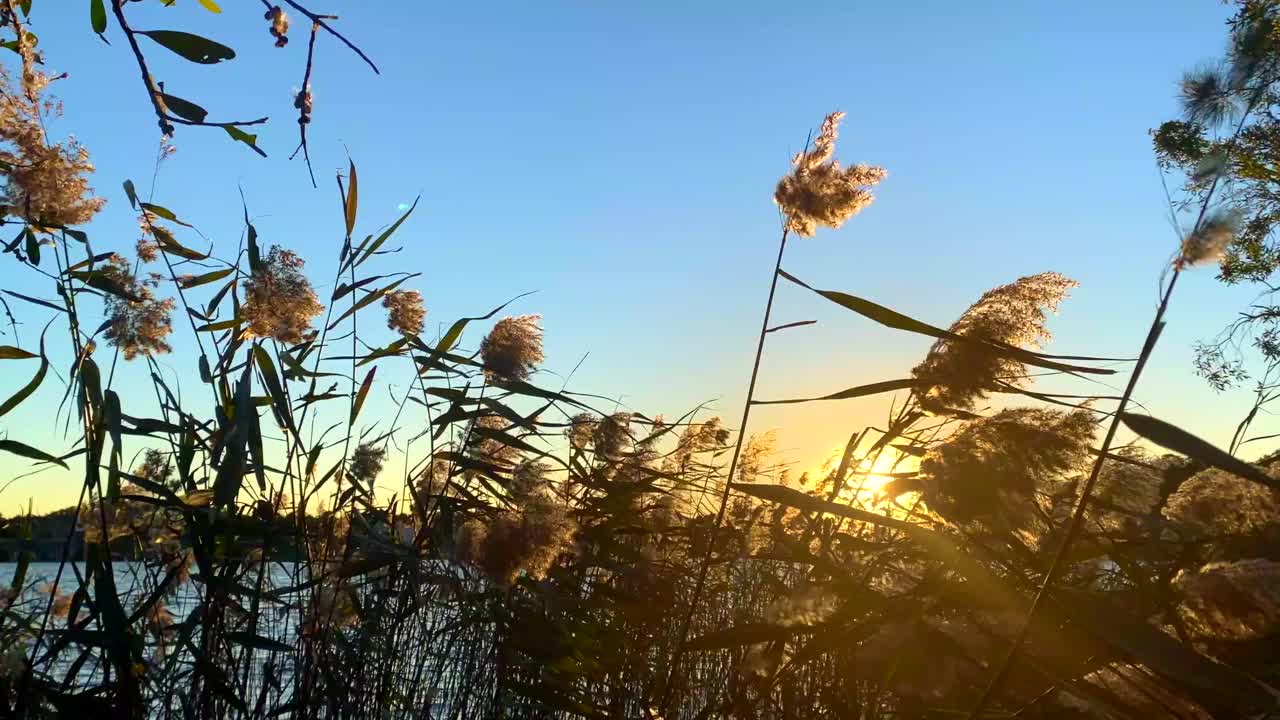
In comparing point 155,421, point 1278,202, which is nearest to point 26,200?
point 155,421

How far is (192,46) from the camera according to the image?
1.45 m

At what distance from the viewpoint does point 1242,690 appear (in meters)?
0.86

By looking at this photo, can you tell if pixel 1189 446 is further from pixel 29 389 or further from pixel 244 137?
pixel 29 389

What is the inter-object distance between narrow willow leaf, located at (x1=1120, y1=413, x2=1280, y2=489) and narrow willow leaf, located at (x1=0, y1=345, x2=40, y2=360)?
7.87ft

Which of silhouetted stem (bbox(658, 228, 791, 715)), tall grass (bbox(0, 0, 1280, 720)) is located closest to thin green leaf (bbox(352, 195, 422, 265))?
tall grass (bbox(0, 0, 1280, 720))

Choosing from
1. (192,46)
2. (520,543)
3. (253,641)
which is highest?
(192,46)

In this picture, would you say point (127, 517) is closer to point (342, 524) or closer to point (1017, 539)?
point (342, 524)

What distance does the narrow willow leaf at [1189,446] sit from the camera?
2.56 feet

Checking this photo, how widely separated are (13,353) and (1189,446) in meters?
2.49

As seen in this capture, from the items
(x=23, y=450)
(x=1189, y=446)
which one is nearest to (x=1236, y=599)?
(x=1189, y=446)

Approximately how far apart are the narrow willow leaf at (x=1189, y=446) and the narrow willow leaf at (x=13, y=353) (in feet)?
7.87

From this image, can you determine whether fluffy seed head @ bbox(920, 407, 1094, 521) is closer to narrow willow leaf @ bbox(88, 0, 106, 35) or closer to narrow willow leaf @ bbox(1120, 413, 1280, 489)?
narrow willow leaf @ bbox(1120, 413, 1280, 489)

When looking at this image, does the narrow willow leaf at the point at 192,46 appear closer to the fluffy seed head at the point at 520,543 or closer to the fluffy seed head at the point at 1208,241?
the fluffy seed head at the point at 1208,241

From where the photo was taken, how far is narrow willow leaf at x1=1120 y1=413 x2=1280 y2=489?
0.78 m
